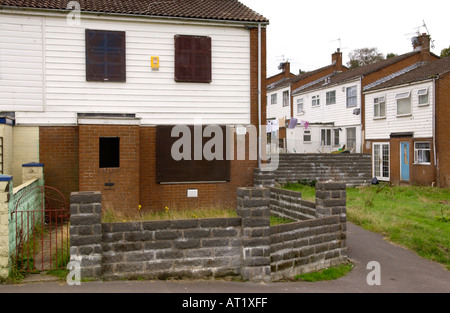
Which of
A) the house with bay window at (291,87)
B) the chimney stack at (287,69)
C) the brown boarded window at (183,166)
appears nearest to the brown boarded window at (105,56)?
the brown boarded window at (183,166)

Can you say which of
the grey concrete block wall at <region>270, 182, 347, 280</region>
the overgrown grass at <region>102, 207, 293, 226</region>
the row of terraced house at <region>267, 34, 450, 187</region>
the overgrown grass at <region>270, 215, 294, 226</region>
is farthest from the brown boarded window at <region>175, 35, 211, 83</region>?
the row of terraced house at <region>267, 34, 450, 187</region>

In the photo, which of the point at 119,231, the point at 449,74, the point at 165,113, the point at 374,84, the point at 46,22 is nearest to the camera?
the point at 119,231

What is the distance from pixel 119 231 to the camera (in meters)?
6.99

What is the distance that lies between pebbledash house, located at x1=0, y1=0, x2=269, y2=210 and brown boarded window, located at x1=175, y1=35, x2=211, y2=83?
3cm

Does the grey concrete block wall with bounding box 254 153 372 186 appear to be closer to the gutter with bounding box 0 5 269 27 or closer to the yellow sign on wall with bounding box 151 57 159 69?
the gutter with bounding box 0 5 269 27

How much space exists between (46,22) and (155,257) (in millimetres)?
8992

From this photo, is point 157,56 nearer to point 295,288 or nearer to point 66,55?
point 66,55

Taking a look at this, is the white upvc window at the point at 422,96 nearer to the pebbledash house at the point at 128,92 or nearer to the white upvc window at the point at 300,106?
the white upvc window at the point at 300,106

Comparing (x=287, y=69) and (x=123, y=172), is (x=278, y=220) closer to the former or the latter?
(x=123, y=172)

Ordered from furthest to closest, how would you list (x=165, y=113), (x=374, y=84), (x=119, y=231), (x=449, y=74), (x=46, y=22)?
(x=374, y=84)
(x=449, y=74)
(x=165, y=113)
(x=46, y=22)
(x=119, y=231)

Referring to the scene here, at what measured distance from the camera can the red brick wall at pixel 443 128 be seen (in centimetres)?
2266

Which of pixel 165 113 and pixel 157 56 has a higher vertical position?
pixel 157 56
